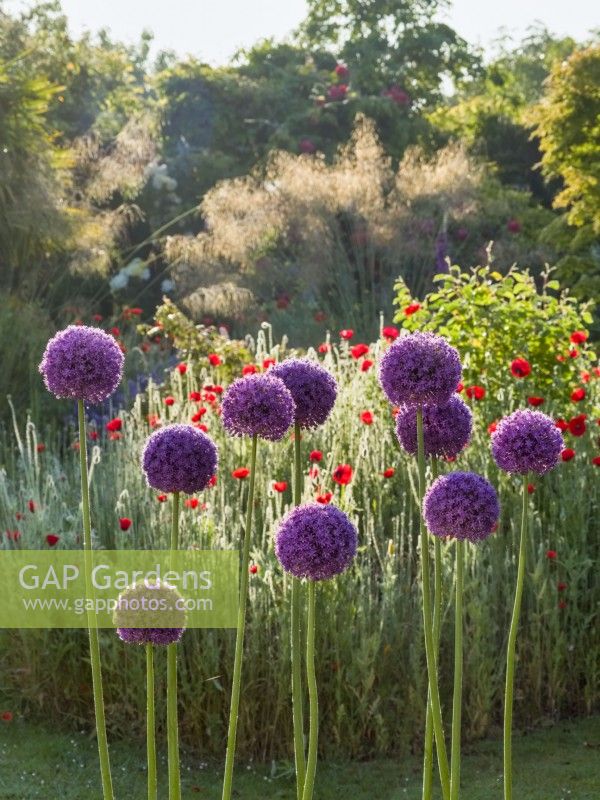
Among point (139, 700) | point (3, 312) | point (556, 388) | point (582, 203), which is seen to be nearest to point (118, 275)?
point (3, 312)

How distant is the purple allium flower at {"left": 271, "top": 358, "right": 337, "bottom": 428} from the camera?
7.32 ft

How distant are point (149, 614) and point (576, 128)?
12.0 meters

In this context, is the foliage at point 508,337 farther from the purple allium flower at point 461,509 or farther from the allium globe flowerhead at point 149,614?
the allium globe flowerhead at point 149,614

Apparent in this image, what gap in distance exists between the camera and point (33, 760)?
3.88 m

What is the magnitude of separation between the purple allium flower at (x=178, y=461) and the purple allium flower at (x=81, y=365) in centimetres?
14

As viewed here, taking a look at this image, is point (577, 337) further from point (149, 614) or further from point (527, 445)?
point (149, 614)

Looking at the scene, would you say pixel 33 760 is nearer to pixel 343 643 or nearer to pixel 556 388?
pixel 343 643

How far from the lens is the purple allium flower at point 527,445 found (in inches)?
85.4

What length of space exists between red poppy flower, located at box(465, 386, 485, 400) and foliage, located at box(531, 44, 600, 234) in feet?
A: 26.2

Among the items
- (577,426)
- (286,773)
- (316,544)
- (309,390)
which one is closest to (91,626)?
(316,544)

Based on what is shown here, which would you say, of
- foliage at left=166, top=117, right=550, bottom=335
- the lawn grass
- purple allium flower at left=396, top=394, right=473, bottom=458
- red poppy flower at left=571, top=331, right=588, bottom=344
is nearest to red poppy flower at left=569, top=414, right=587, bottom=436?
red poppy flower at left=571, top=331, right=588, bottom=344

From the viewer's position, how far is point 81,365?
213 cm

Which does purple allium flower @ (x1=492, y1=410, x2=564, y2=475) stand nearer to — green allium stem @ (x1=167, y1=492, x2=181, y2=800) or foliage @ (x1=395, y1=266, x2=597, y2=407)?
green allium stem @ (x1=167, y1=492, x2=181, y2=800)

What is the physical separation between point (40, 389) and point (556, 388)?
162 inches
